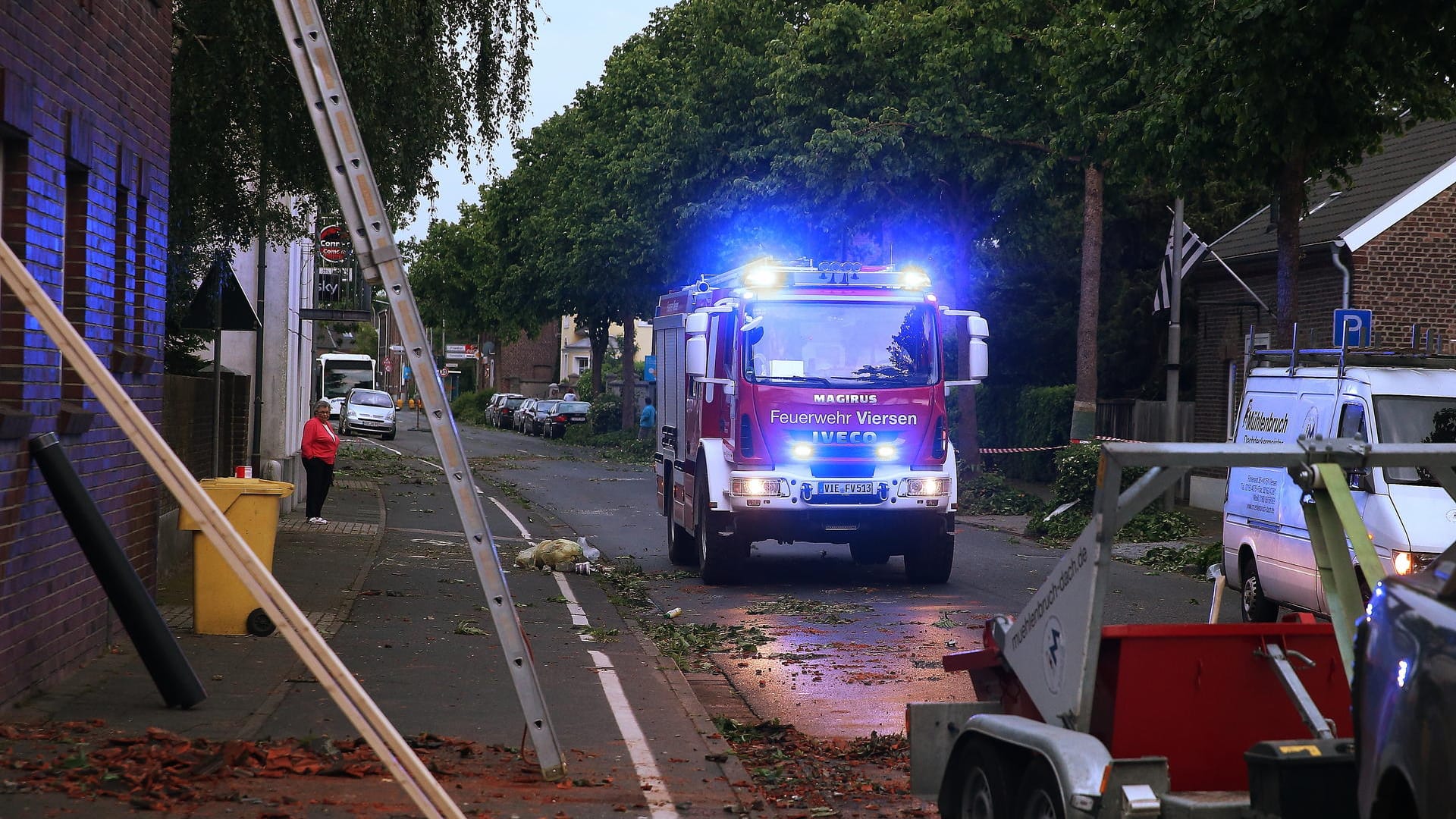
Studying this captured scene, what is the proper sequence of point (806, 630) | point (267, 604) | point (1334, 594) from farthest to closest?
point (806, 630) < point (267, 604) < point (1334, 594)

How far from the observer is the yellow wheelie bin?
35.3 feet

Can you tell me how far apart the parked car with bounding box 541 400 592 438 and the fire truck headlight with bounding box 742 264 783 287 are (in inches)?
1922

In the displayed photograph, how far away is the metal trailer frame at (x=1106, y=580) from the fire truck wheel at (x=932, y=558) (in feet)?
34.7

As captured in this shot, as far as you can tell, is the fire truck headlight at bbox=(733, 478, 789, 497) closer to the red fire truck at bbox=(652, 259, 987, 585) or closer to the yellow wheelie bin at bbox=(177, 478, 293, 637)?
the red fire truck at bbox=(652, 259, 987, 585)

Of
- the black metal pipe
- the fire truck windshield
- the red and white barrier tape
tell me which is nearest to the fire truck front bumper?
the fire truck windshield

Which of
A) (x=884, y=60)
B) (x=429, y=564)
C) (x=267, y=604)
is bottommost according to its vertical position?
(x=429, y=564)

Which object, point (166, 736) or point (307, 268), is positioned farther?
point (307, 268)

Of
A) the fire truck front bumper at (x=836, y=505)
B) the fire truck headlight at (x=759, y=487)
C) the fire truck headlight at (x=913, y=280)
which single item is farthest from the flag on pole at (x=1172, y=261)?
the fire truck headlight at (x=759, y=487)

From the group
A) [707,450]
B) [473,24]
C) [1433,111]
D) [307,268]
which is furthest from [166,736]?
[307,268]

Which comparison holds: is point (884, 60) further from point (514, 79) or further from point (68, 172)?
point (68, 172)

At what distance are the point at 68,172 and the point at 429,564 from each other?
7633 millimetres

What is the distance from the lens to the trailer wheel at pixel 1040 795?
4688mm

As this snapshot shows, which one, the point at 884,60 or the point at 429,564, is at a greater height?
the point at 884,60

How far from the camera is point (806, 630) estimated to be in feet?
41.2
